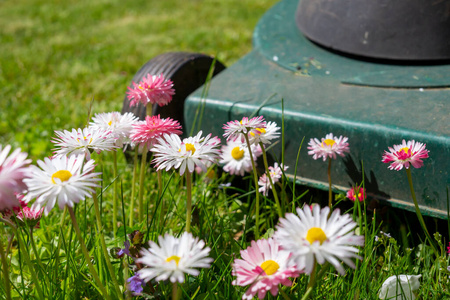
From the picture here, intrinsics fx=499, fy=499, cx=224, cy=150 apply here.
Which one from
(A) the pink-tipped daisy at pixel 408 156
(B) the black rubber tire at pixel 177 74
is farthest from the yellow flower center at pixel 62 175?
(B) the black rubber tire at pixel 177 74

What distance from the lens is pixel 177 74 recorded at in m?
1.99

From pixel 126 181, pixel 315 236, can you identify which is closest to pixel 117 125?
pixel 315 236

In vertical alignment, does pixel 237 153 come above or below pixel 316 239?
below

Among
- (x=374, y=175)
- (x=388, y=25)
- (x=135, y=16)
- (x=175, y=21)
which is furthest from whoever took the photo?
(x=135, y=16)

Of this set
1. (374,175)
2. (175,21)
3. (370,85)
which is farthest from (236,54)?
(374,175)

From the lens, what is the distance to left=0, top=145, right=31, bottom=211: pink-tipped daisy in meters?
0.75

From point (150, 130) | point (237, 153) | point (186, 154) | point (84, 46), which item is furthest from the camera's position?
point (84, 46)

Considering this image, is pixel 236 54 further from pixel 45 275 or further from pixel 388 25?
pixel 45 275

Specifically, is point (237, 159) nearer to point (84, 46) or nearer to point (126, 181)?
→ point (126, 181)

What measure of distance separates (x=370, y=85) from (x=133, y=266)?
103cm

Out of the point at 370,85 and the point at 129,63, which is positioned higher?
the point at 370,85

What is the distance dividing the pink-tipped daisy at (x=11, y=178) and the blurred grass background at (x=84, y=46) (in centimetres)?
157

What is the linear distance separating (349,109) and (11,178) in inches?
42.8

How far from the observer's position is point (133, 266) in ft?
3.52
